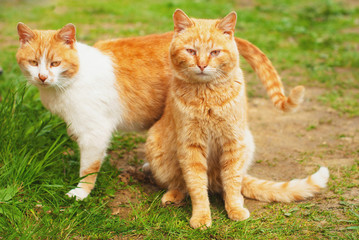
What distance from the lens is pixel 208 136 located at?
2.70 metres

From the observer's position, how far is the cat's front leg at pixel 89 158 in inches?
115

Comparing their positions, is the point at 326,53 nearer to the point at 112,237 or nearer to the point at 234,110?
the point at 234,110

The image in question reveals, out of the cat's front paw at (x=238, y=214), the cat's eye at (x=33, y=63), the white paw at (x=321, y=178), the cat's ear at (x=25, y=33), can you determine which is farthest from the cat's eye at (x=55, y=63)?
the white paw at (x=321, y=178)

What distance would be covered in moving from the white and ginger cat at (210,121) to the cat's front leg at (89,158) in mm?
521

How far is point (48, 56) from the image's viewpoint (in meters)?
2.74

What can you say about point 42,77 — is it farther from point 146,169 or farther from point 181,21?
point 146,169

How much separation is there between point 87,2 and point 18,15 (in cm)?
179

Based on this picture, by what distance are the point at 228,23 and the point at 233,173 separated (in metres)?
1.08

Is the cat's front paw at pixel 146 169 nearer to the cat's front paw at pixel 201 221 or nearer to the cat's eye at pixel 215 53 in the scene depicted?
the cat's front paw at pixel 201 221

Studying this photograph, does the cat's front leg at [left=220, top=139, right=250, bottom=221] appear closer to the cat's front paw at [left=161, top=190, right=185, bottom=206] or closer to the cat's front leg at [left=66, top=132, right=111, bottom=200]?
the cat's front paw at [left=161, top=190, right=185, bottom=206]

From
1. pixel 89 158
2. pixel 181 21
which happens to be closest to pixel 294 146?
pixel 181 21

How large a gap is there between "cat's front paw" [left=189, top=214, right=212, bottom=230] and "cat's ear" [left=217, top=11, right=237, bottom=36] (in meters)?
1.31

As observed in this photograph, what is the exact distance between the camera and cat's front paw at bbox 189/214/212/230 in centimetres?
261

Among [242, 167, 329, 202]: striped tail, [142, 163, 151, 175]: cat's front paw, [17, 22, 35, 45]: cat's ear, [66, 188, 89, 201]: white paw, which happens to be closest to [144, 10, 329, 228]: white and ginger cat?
[242, 167, 329, 202]: striped tail
